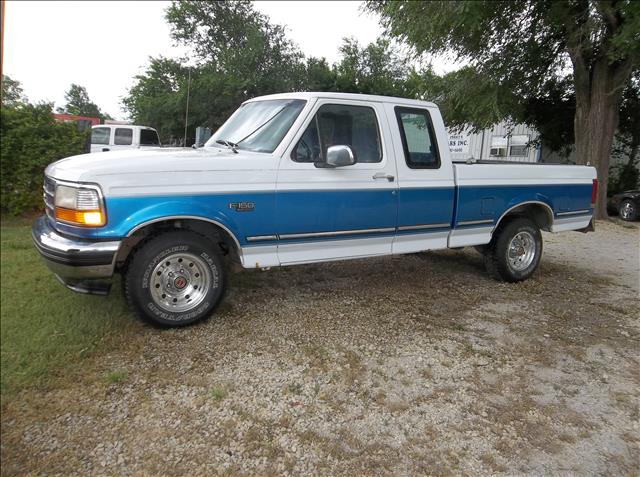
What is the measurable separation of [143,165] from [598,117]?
12.7 meters

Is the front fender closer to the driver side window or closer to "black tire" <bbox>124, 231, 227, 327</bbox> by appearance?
"black tire" <bbox>124, 231, 227, 327</bbox>

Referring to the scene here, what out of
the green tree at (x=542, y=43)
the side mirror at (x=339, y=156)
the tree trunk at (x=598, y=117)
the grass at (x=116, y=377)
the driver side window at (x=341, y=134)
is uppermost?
the green tree at (x=542, y=43)

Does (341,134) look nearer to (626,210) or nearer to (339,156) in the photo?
(339,156)

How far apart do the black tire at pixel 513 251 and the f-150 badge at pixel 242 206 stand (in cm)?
309

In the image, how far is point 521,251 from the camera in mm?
5746

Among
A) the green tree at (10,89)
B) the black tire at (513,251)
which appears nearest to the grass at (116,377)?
the green tree at (10,89)

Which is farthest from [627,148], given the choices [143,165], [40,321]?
[40,321]

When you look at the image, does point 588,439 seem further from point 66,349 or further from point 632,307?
point 66,349

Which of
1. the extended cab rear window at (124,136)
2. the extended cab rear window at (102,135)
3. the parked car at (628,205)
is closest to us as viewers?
the parked car at (628,205)

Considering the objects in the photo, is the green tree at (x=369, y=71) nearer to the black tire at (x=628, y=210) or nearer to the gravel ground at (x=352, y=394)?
the black tire at (x=628, y=210)

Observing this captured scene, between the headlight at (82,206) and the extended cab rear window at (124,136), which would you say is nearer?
the headlight at (82,206)

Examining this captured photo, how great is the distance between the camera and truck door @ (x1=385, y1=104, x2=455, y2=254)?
4.59 metres

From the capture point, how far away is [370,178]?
4.36 m

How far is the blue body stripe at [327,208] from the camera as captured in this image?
11.3 ft
